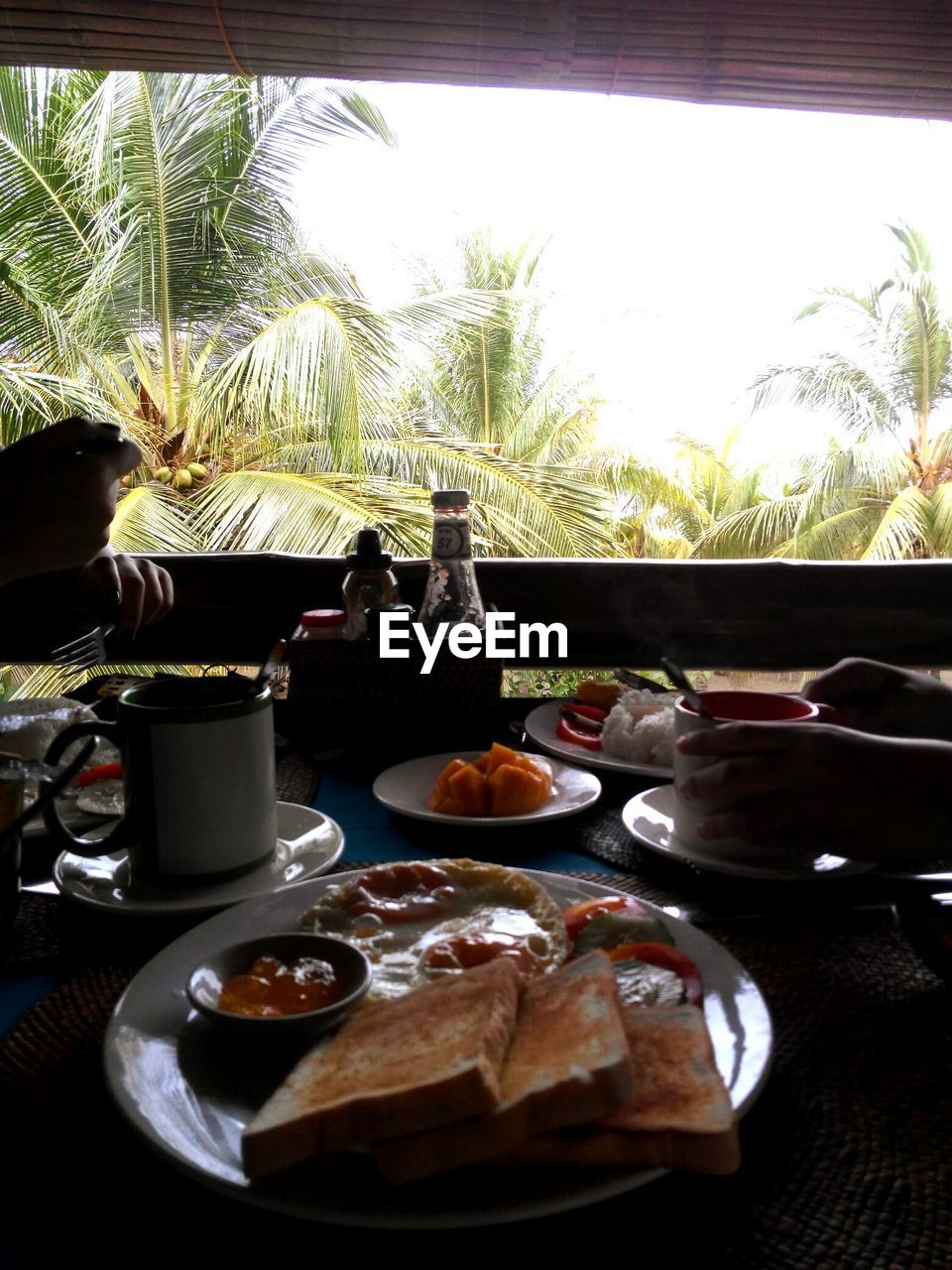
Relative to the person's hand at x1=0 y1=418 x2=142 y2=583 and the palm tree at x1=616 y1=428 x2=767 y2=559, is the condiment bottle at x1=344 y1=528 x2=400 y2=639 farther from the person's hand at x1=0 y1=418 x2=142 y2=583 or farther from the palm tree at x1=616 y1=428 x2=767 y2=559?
the palm tree at x1=616 y1=428 x2=767 y2=559

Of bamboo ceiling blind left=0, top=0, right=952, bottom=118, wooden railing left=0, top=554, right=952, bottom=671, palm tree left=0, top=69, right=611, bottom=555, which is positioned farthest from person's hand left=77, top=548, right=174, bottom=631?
palm tree left=0, top=69, right=611, bottom=555

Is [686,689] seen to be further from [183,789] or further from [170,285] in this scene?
[170,285]

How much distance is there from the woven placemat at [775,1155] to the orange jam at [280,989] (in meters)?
0.08

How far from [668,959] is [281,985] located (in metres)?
0.24

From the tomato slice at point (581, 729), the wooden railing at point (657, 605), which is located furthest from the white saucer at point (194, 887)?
the wooden railing at point (657, 605)

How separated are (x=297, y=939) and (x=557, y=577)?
60.7 inches

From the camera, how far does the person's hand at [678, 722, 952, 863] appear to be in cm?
77

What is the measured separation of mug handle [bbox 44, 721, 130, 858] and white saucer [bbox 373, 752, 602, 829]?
0.93 feet

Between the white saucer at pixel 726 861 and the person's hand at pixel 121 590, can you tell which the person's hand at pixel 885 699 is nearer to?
the white saucer at pixel 726 861

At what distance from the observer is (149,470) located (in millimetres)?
8320

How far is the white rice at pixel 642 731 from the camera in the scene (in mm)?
1110

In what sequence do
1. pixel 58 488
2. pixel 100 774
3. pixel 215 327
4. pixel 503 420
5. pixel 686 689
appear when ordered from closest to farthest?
pixel 686 689 < pixel 100 774 < pixel 58 488 < pixel 215 327 < pixel 503 420

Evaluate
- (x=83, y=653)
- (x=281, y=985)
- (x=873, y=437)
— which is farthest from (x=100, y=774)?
(x=873, y=437)

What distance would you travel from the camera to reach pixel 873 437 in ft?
42.9
